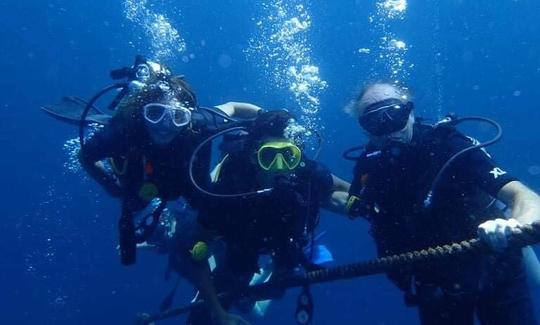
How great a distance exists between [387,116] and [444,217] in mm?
889

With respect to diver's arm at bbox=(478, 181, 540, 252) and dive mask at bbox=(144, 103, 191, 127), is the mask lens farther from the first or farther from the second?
diver's arm at bbox=(478, 181, 540, 252)

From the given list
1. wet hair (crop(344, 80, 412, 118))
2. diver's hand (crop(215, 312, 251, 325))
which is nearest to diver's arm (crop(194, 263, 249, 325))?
diver's hand (crop(215, 312, 251, 325))

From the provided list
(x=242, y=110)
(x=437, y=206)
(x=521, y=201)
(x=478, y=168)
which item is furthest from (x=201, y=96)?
(x=521, y=201)

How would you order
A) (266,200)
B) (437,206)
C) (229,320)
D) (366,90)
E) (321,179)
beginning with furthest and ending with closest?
(366,90) → (321,179) → (266,200) → (229,320) → (437,206)

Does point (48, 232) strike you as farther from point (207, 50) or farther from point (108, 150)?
point (108, 150)

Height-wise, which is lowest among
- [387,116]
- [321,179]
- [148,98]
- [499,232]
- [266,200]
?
[499,232]

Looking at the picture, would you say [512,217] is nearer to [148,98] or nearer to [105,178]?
[148,98]

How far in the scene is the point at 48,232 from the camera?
167 feet

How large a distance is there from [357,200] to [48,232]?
54.0m

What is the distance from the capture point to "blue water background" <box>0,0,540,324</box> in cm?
3378

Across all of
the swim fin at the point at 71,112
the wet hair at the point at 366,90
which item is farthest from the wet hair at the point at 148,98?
the wet hair at the point at 366,90

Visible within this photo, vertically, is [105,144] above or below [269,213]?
above

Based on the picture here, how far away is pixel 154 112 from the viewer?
12.7 feet

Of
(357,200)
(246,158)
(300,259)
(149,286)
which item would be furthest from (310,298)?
(149,286)
